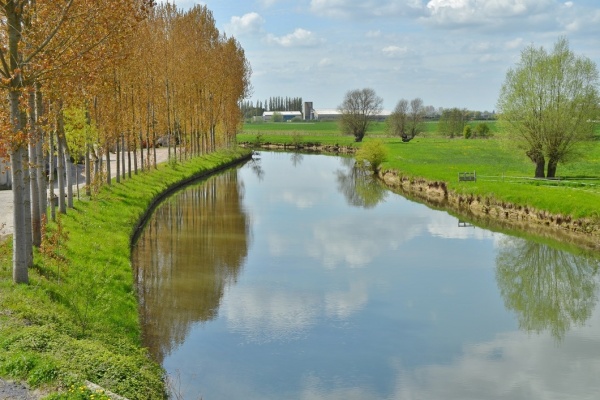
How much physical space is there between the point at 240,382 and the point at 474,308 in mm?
9403

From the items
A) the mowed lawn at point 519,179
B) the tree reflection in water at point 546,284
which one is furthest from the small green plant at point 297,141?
the tree reflection in water at point 546,284

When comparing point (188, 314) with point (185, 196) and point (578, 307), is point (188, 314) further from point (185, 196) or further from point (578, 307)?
point (185, 196)

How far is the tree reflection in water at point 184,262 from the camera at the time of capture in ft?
60.8

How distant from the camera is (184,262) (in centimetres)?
2567

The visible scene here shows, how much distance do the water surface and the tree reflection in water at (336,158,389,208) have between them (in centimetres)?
925

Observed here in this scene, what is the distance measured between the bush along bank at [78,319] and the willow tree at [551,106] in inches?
1298

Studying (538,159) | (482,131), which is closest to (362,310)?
(538,159)

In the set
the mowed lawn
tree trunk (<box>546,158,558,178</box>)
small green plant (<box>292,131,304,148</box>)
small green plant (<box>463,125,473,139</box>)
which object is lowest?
the mowed lawn

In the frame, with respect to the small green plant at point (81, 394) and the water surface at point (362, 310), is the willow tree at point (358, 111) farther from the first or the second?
the small green plant at point (81, 394)

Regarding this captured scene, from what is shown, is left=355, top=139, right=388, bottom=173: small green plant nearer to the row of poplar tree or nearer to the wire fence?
the row of poplar tree

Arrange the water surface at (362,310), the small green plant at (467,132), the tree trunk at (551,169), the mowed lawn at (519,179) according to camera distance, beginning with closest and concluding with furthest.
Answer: the water surface at (362,310) → the mowed lawn at (519,179) → the tree trunk at (551,169) → the small green plant at (467,132)

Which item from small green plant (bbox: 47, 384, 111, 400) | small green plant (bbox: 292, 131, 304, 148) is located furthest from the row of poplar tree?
small green plant (bbox: 292, 131, 304, 148)

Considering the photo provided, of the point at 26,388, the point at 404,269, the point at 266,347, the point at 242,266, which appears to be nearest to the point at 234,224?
the point at 242,266

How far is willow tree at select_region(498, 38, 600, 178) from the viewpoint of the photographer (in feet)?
156
